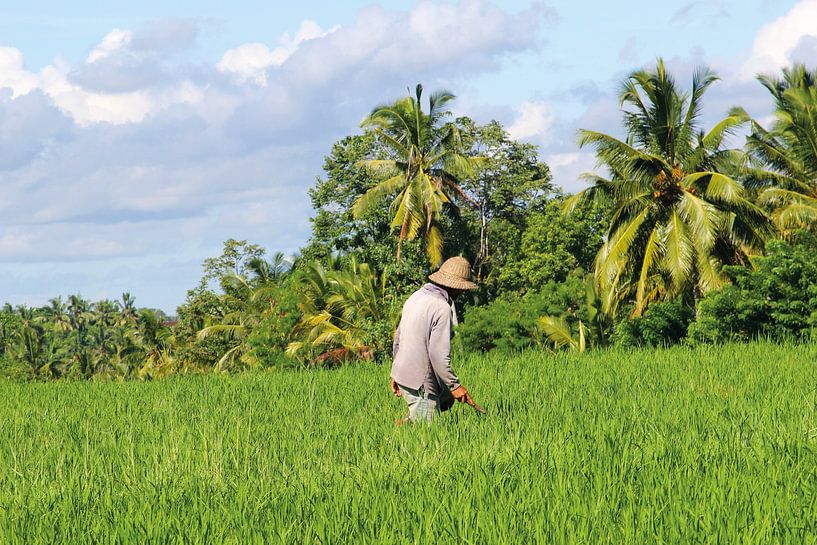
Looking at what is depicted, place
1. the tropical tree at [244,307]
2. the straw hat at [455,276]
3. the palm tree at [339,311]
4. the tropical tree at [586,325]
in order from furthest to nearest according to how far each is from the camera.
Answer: the tropical tree at [244,307]
the palm tree at [339,311]
the tropical tree at [586,325]
the straw hat at [455,276]

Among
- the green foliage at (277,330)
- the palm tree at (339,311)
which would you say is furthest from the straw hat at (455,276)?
the green foliage at (277,330)

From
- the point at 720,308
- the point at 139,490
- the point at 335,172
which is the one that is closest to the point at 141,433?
the point at 139,490

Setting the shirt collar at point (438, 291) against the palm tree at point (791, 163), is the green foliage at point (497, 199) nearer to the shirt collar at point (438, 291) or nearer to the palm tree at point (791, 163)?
the palm tree at point (791, 163)

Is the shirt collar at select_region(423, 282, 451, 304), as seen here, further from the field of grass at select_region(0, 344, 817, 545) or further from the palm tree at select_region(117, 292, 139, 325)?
the palm tree at select_region(117, 292, 139, 325)

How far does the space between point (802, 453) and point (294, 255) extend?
32836 mm

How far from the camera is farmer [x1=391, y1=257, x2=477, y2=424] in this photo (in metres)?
6.21

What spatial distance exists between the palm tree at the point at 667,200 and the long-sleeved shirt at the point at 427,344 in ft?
51.6

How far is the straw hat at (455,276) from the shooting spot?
6191 millimetres

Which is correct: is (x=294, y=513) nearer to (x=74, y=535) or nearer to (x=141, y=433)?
(x=74, y=535)

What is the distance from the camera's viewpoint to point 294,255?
123ft

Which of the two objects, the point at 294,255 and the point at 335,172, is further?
the point at 294,255

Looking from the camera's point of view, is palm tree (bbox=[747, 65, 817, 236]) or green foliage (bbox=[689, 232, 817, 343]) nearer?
green foliage (bbox=[689, 232, 817, 343])

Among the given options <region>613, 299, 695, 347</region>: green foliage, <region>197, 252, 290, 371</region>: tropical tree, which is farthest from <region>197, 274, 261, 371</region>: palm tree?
<region>613, 299, 695, 347</region>: green foliage

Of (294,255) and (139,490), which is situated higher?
(294,255)
